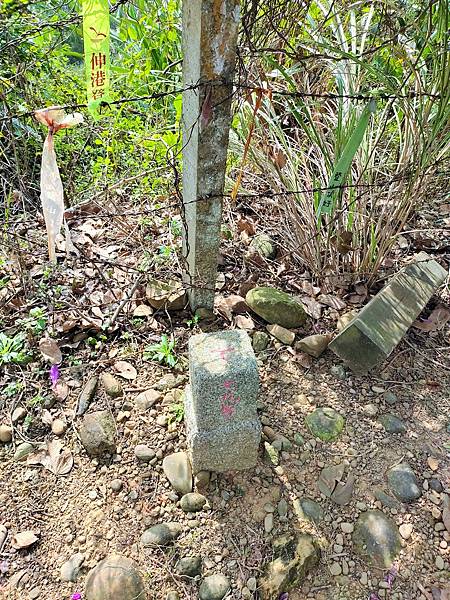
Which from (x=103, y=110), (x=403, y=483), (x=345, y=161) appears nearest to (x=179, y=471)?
(x=403, y=483)

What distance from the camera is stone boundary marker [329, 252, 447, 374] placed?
1867 millimetres

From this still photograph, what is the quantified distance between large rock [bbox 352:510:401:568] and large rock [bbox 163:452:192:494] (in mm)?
583

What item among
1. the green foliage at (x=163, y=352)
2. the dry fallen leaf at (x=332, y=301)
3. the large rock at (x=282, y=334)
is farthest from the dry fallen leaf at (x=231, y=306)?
the dry fallen leaf at (x=332, y=301)

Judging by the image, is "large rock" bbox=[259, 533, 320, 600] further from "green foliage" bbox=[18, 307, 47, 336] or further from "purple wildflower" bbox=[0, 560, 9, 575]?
"green foliage" bbox=[18, 307, 47, 336]

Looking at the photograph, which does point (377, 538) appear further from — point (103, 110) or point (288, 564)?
point (103, 110)

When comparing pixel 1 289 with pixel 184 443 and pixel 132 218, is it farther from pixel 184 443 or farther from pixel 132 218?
pixel 184 443

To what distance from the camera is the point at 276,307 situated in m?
2.04

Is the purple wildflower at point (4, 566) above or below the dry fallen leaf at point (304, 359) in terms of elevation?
below

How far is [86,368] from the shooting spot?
74.5 inches

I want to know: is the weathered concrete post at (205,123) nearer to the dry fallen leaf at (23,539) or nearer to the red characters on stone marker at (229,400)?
the red characters on stone marker at (229,400)

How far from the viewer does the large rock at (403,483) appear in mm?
1601

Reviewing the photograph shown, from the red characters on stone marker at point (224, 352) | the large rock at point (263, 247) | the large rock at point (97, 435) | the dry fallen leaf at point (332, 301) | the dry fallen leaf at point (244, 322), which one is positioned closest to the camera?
the red characters on stone marker at point (224, 352)

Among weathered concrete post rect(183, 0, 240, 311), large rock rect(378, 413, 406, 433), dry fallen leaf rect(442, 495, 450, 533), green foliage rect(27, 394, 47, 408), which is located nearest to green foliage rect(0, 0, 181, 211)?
weathered concrete post rect(183, 0, 240, 311)

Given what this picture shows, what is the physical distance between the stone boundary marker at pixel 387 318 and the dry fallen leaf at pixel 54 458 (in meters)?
1.12
